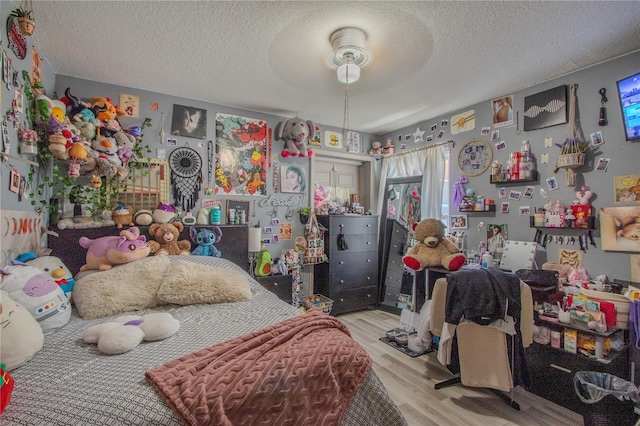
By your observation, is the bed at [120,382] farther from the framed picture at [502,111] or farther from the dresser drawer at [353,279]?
the framed picture at [502,111]

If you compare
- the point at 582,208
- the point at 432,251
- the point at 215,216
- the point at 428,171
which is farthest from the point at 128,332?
the point at 428,171

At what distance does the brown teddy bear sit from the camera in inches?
100

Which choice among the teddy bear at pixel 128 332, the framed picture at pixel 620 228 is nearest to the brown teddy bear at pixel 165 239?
the teddy bear at pixel 128 332

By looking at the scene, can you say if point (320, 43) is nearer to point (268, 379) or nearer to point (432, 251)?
point (432, 251)

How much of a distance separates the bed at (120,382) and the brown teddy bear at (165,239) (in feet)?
2.87

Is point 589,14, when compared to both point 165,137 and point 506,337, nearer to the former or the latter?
point 506,337

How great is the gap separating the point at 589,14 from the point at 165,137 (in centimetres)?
341

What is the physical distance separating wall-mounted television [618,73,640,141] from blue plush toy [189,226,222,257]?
345 centimetres

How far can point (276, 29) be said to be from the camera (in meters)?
1.87

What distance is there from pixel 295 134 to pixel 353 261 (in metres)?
1.75

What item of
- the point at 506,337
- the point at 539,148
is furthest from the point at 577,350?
the point at 539,148

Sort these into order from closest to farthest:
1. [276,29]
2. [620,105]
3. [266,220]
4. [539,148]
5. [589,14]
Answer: [589,14] < [276,29] < [620,105] < [539,148] < [266,220]

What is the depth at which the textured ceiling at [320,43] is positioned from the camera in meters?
1.69

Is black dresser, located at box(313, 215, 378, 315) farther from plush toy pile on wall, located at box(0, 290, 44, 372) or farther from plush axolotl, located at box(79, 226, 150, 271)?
plush toy pile on wall, located at box(0, 290, 44, 372)
